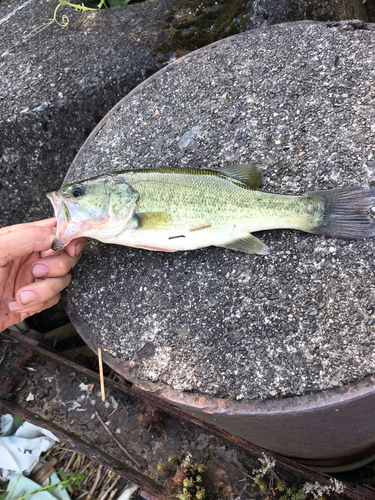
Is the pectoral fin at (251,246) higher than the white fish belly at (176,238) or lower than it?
lower

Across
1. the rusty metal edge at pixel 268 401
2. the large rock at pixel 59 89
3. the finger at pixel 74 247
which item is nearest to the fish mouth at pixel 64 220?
the finger at pixel 74 247

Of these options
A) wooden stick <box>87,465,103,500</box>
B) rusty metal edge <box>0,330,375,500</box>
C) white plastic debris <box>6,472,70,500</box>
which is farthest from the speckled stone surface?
white plastic debris <box>6,472,70,500</box>

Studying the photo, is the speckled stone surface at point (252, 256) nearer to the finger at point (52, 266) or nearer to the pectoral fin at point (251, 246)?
the pectoral fin at point (251, 246)

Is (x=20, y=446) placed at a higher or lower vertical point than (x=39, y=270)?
lower

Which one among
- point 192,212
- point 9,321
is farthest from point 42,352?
point 192,212

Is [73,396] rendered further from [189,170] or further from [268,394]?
[189,170]

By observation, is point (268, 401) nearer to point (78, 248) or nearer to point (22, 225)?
point (78, 248)

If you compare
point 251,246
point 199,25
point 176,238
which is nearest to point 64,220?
point 176,238
